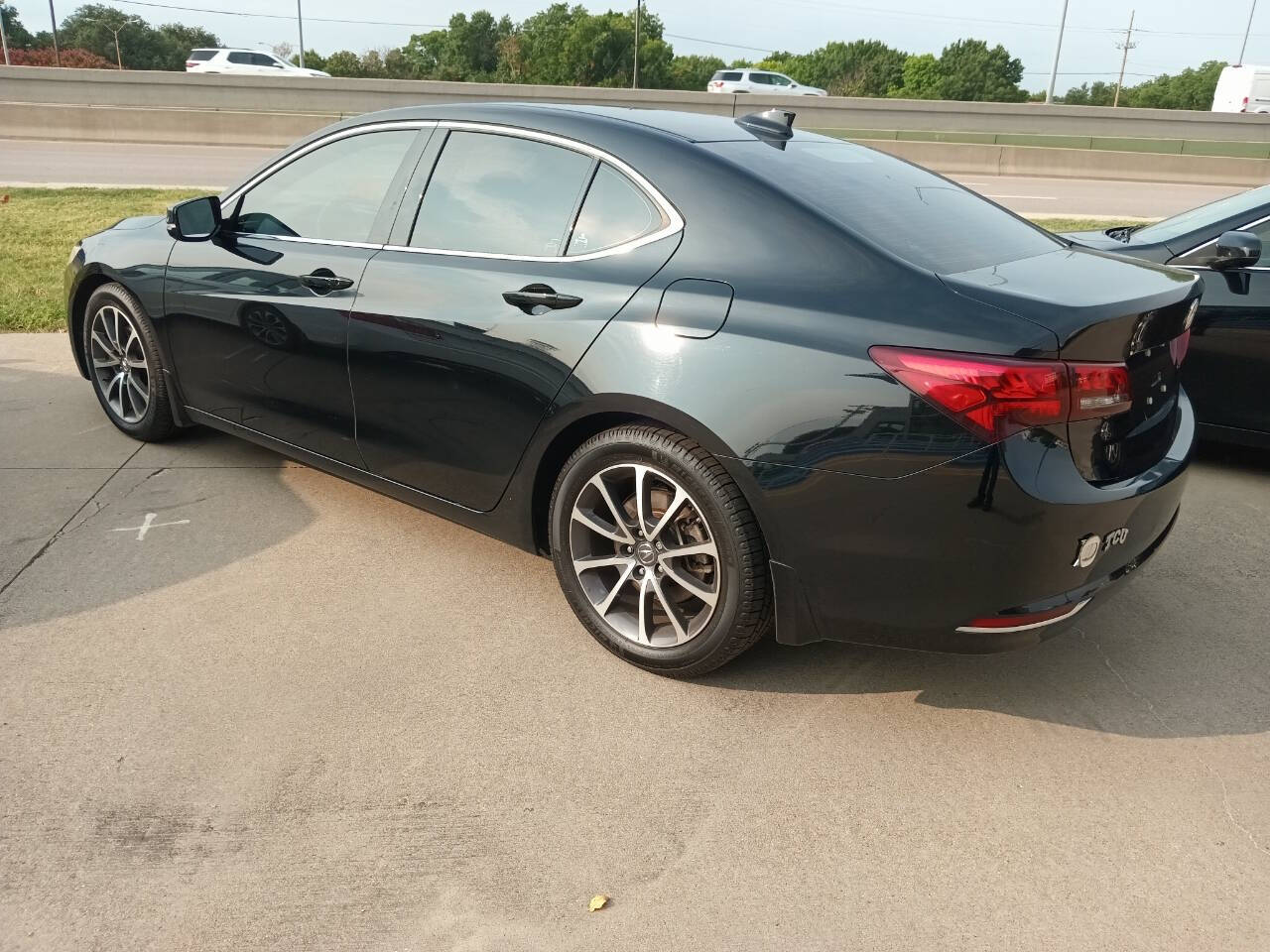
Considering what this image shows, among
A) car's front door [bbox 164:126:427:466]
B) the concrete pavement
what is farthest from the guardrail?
the concrete pavement

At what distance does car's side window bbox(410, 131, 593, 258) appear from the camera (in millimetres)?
3383

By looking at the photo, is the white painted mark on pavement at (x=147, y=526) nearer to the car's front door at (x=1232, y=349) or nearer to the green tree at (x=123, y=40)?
the car's front door at (x=1232, y=349)

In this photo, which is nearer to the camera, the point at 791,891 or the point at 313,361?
the point at 791,891

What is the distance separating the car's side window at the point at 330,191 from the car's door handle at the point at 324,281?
0.17 meters

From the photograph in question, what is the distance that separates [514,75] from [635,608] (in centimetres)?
9168

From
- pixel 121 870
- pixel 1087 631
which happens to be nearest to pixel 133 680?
Result: pixel 121 870

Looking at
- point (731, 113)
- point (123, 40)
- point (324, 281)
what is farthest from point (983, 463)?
point (123, 40)

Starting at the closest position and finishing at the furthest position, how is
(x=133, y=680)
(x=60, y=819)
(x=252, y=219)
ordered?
(x=60, y=819), (x=133, y=680), (x=252, y=219)

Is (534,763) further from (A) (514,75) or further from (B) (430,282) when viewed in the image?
(A) (514,75)

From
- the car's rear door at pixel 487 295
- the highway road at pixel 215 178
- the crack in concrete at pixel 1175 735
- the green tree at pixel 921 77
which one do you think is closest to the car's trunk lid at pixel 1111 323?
the crack in concrete at pixel 1175 735

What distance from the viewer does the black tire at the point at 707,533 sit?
9.59 feet

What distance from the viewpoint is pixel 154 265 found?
181 inches

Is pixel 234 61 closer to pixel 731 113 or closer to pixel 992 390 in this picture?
pixel 731 113

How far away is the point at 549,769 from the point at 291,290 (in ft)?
7.03
